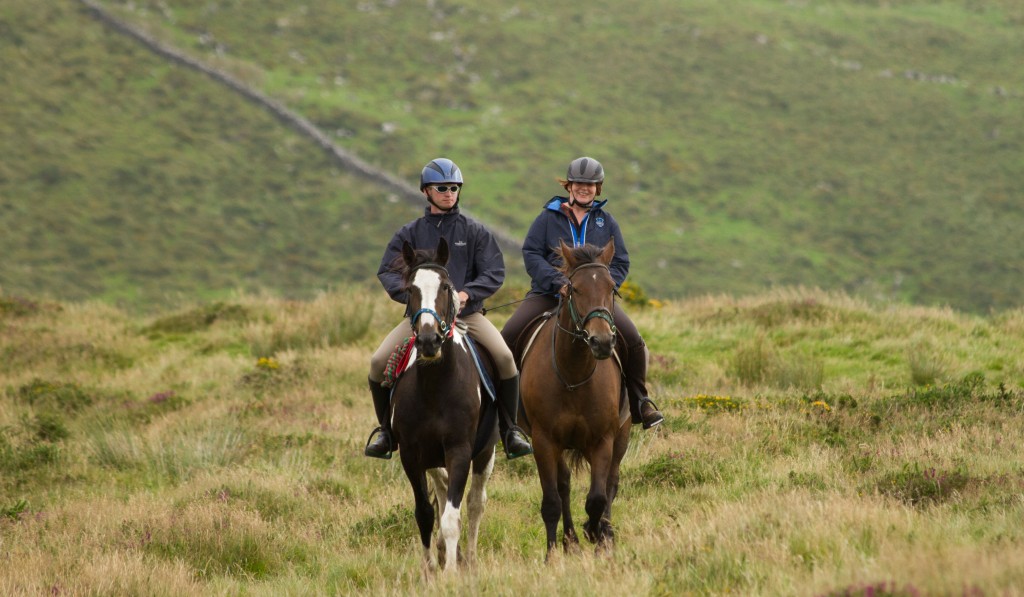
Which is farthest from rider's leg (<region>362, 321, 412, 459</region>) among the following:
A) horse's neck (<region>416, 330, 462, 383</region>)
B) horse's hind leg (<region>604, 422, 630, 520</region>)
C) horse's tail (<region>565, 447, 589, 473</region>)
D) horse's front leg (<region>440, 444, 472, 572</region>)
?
horse's hind leg (<region>604, 422, 630, 520</region>)

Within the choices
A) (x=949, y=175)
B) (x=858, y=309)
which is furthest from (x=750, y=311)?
(x=949, y=175)

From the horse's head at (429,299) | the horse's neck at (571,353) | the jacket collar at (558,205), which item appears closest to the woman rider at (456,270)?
the horse's neck at (571,353)

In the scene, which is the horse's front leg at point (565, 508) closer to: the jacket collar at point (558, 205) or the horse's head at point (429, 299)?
the horse's head at point (429, 299)

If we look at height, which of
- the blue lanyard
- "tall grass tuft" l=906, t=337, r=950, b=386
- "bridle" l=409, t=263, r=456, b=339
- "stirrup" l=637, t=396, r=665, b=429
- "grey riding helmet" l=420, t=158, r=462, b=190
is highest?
"grey riding helmet" l=420, t=158, r=462, b=190

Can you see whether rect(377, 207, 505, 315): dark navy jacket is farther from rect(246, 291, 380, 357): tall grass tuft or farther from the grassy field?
rect(246, 291, 380, 357): tall grass tuft

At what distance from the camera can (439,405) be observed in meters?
7.67

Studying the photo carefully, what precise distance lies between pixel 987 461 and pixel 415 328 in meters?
5.07

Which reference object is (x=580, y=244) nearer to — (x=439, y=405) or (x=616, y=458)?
(x=616, y=458)

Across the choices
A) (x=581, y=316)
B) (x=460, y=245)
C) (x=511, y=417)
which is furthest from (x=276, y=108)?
(x=581, y=316)

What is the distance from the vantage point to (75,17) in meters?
67.3

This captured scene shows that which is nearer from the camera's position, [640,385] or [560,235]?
[640,385]

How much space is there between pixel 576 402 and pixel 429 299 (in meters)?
1.68

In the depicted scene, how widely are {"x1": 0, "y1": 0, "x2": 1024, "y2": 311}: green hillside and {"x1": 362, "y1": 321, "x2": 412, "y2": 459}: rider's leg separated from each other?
1493 inches

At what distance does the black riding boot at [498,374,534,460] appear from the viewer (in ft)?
27.7
